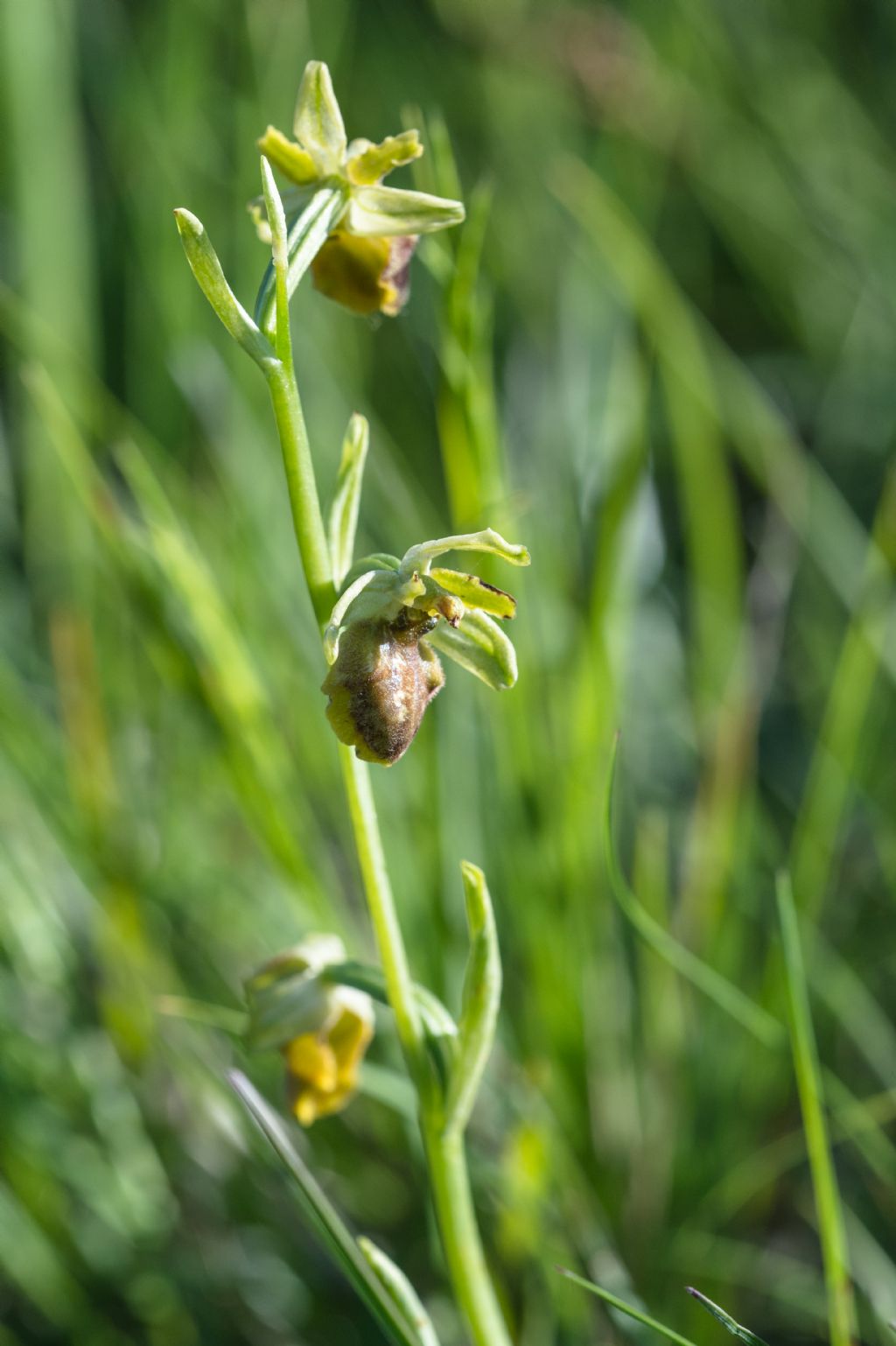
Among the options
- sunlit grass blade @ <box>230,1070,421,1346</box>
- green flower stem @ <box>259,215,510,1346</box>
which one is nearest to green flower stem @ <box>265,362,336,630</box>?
green flower stem @ <box>259,215,510,1346</box>

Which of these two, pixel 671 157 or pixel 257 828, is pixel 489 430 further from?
pixel 671 157

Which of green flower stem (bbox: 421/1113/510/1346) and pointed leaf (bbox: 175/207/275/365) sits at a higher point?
pointed leaf (bbox: 175/207/275/365)

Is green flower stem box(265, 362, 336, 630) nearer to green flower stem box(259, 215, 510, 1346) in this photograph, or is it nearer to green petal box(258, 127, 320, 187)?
green flower stem box(259, 215, 510, 1346)

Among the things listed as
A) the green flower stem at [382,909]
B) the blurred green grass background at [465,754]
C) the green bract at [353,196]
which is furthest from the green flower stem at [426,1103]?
the green bract at [353,196]

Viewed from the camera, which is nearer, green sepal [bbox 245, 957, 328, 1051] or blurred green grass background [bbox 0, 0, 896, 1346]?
green sepal [bbox 245, 957, 328, 1051]

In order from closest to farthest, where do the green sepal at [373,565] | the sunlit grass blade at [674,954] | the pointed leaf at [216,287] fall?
the pointed leaf at [216,287] → the green sepal at [373,565] → the sunlit grass blade at [674,954]

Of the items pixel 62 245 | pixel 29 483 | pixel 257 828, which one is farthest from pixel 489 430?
pixel 62 245

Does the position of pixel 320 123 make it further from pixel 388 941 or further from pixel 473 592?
pixel 388 941

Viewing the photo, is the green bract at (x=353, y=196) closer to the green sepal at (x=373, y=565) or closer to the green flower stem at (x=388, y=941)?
the green flower stem at (x=388, y=941)

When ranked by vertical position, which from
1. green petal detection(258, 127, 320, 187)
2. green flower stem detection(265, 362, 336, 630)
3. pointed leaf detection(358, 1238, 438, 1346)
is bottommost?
pointed leaf detection(358, 1238, 438, 1346)
